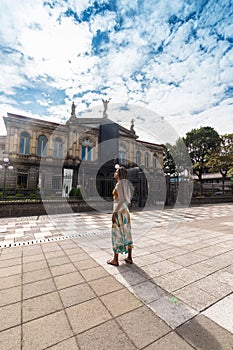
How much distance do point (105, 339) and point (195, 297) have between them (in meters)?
1.37

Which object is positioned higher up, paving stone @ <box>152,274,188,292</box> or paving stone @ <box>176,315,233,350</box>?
paving stone @ <box>176,315,233,350</box>

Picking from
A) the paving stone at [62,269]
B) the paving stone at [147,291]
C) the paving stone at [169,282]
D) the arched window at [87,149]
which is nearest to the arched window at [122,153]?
the arched window at [87,149]

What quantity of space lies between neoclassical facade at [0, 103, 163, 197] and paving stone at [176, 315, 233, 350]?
14.9 m

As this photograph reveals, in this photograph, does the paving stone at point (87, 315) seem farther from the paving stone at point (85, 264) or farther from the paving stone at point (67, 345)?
the paving stone at point (85, 264)

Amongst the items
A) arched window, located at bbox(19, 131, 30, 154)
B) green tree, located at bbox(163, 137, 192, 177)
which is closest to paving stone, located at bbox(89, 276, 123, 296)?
arched window, located at bbox(19, 131, 30, 154)

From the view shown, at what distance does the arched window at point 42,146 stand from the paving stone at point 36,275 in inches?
847

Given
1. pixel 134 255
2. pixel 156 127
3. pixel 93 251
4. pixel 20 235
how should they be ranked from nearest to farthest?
1. pixel 134 255
2. pixel 93 251
3. pixel 20 235
4. pixel 156 127

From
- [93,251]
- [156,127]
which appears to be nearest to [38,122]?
[156,127]

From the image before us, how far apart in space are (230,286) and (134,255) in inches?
71.6

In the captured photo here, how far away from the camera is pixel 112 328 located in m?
1.77

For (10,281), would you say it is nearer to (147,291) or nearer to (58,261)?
(58,261)

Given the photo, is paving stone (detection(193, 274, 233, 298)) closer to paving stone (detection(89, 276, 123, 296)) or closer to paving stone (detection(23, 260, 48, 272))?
paving stone (detection(89, 276, 123, 296))

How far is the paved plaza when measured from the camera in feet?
5.39

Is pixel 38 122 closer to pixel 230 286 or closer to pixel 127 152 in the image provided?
pixel 127 152
